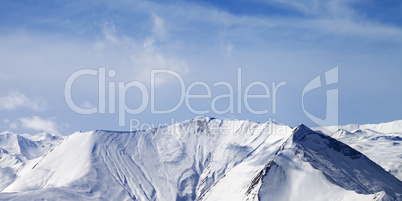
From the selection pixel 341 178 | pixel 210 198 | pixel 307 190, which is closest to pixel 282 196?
pixel 307 190

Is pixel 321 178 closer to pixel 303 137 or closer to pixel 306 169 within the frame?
pixel 306 169

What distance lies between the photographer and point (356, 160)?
610 feet

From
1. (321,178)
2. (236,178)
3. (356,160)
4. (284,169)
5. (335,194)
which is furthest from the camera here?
(236,178)

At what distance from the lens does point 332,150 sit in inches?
7431

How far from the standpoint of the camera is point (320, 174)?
165000mm

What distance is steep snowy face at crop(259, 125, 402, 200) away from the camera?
158500 mm

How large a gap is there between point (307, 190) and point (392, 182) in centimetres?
3984

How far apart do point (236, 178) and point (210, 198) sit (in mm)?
15551

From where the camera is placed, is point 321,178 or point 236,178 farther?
point 236,178

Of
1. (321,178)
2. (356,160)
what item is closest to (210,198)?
(321,178)

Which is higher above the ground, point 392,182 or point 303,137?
point 303,137

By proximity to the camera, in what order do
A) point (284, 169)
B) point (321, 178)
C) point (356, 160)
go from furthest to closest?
point (356, 160) < point (284, 169) < point (321, 178)

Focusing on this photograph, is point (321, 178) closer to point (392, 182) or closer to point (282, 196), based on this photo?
point (282, 196)

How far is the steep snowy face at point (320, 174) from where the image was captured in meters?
158
